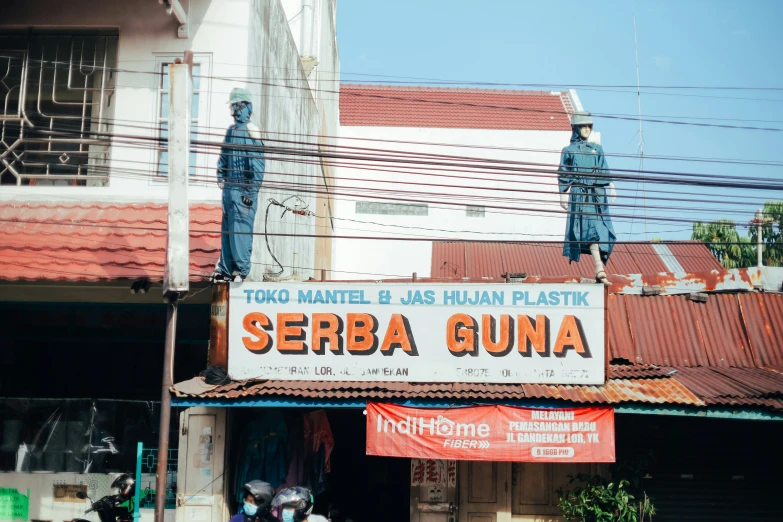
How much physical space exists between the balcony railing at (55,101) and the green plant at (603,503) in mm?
7940

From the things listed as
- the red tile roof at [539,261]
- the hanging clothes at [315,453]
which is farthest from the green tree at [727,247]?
the hanging clothes at [315,453]

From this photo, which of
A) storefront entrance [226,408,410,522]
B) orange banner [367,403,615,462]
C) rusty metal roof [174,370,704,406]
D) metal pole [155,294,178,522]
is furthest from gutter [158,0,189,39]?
orange banner [367,403,615,462]

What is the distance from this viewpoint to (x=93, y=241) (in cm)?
1126

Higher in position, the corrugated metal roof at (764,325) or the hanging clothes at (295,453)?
the corrugated metal roof at (764,325)

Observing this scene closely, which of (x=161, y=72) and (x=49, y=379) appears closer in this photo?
(x=161, y=72)

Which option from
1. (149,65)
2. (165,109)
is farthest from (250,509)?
(149,65)

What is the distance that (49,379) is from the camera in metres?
13.4

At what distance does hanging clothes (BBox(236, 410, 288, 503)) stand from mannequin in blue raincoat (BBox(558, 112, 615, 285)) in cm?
468

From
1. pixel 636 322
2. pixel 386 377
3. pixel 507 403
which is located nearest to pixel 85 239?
pixel 386 377

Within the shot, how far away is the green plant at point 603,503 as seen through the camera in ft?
34.9

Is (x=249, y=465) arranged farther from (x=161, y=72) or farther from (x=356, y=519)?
(x=161, y=72)

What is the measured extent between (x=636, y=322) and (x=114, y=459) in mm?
7798

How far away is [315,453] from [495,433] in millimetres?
2674

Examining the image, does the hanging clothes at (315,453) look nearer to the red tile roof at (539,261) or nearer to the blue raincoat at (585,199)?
the blue raincoat at (585,199)
